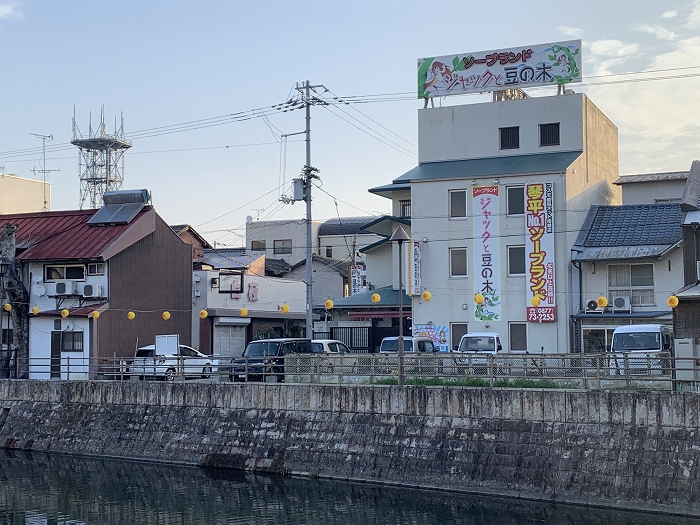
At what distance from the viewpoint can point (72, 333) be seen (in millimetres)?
37438

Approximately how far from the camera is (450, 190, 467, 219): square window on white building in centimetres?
3756

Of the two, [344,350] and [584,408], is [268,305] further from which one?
[584,408]

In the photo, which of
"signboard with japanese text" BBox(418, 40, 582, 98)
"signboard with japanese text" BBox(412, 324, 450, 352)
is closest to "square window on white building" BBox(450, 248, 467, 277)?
"signboard with japanese text" BBox(412, 324, 450, 352)

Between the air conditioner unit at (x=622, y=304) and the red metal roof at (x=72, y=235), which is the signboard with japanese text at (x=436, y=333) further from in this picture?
the red metal roof at (x=72, y=235)

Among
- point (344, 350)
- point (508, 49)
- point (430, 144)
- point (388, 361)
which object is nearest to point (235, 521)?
point (388, 361)

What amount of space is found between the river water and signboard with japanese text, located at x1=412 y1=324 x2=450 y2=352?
13.3 metres

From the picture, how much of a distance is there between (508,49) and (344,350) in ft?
50.5

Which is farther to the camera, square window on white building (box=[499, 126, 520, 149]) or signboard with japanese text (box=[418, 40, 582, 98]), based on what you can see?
square window on white building (box=[499, 126, 520, 149])

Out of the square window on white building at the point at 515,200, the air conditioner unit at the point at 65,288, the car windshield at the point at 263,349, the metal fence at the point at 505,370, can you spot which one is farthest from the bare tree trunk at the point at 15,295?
the square window on white building at the point at 515,200

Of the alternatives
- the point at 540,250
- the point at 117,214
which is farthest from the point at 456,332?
the point at 117,214

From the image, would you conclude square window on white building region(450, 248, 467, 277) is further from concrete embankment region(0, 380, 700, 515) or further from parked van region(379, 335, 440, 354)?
concrete embankment region(0, 380, 700, 515)

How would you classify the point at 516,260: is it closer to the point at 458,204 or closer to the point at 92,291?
the point at 458,204

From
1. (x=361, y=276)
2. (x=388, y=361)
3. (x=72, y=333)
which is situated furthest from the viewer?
(x=361, y=276)

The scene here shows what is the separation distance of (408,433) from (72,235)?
22104 mm
